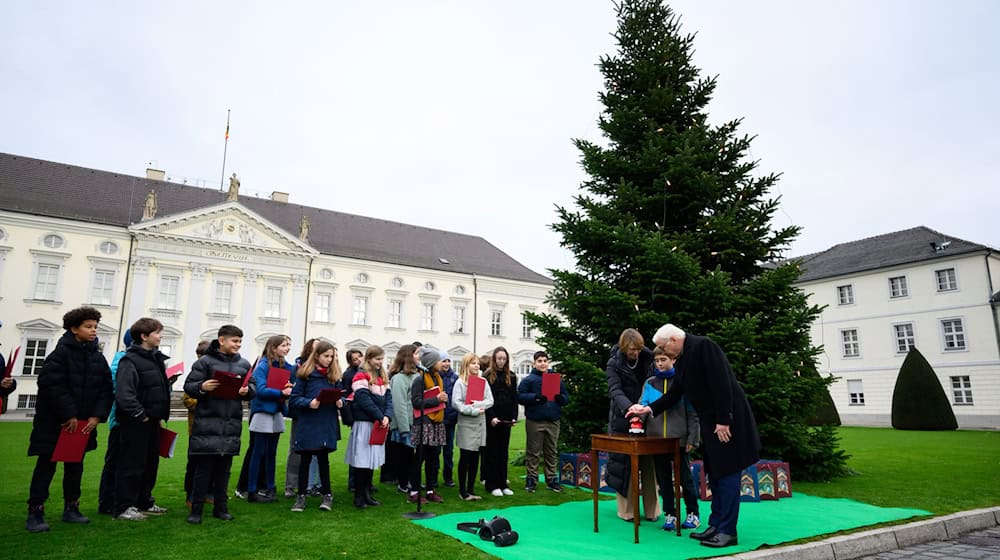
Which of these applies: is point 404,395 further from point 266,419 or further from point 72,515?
point 72,515

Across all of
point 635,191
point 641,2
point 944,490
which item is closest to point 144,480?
point 635,191

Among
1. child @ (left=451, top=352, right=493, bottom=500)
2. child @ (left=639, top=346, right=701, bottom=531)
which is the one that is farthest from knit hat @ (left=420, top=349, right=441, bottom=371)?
child @ (left=639, top=346, right=701, bottom=531)

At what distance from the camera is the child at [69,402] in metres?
5.67

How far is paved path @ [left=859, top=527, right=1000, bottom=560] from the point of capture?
17.7ft

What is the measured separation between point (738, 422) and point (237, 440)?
508cm

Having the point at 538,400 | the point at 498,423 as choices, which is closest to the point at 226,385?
the point at 498,423

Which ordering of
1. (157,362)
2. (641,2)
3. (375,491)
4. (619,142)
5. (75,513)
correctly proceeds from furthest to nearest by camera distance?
(641,2), (619,142), (375,491), (157,362), (75,513)

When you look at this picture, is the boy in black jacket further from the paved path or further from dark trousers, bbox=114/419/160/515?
the paved path

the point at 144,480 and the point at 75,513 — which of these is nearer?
the point at 75,513

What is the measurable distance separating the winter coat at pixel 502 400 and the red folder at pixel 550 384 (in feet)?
1.53

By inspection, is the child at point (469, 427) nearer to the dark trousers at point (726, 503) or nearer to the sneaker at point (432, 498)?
the sneaker at point (432, 498)

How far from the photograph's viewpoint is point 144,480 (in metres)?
6.64

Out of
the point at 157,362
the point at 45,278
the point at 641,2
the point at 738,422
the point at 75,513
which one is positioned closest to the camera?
the point at 738,422

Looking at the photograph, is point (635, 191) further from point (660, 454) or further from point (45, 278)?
point (45, 278)
